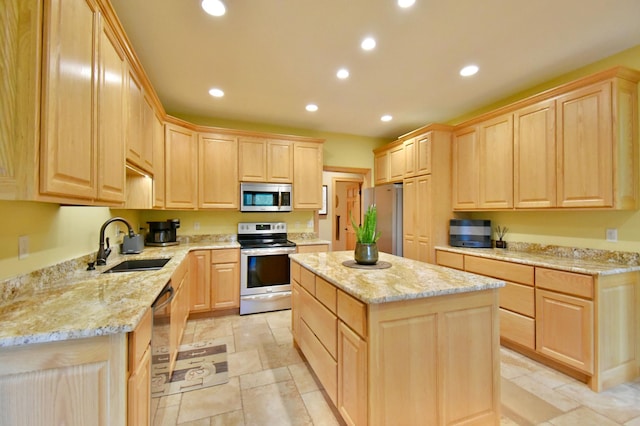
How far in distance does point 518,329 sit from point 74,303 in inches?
130

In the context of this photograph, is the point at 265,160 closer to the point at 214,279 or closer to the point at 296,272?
the point at 214,279

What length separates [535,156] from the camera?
2695 mm

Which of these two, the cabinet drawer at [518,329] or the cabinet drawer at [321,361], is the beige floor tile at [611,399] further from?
the cabinet drawer at [321,361]

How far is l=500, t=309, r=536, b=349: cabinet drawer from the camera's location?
2.39 metres

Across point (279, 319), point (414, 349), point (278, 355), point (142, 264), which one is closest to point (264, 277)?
point (279, 319)

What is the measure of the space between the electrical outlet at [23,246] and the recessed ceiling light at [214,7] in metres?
1.77

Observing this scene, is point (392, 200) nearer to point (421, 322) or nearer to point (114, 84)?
point (421, 322)

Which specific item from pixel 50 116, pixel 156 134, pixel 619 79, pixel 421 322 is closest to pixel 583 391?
pixel 421 322

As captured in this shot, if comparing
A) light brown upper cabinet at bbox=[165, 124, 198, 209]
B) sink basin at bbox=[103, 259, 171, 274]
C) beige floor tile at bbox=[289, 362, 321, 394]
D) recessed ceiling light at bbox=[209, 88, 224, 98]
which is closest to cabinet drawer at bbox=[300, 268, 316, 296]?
beige floor tile at bbox=[289, 362, 321, 394]

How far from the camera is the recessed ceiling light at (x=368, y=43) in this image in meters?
2.18

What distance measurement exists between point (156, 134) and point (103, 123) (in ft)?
5.06

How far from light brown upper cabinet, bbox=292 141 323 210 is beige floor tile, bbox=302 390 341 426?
8.38 ft

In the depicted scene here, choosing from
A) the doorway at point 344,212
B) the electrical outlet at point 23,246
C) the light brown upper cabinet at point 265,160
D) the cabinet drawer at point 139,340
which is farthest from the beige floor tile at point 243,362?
the doorway at point 344,212

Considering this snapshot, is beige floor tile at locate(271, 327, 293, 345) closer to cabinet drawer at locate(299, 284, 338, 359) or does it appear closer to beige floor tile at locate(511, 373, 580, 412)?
cabinet drawer at locate(299, 284, 338, 359)
